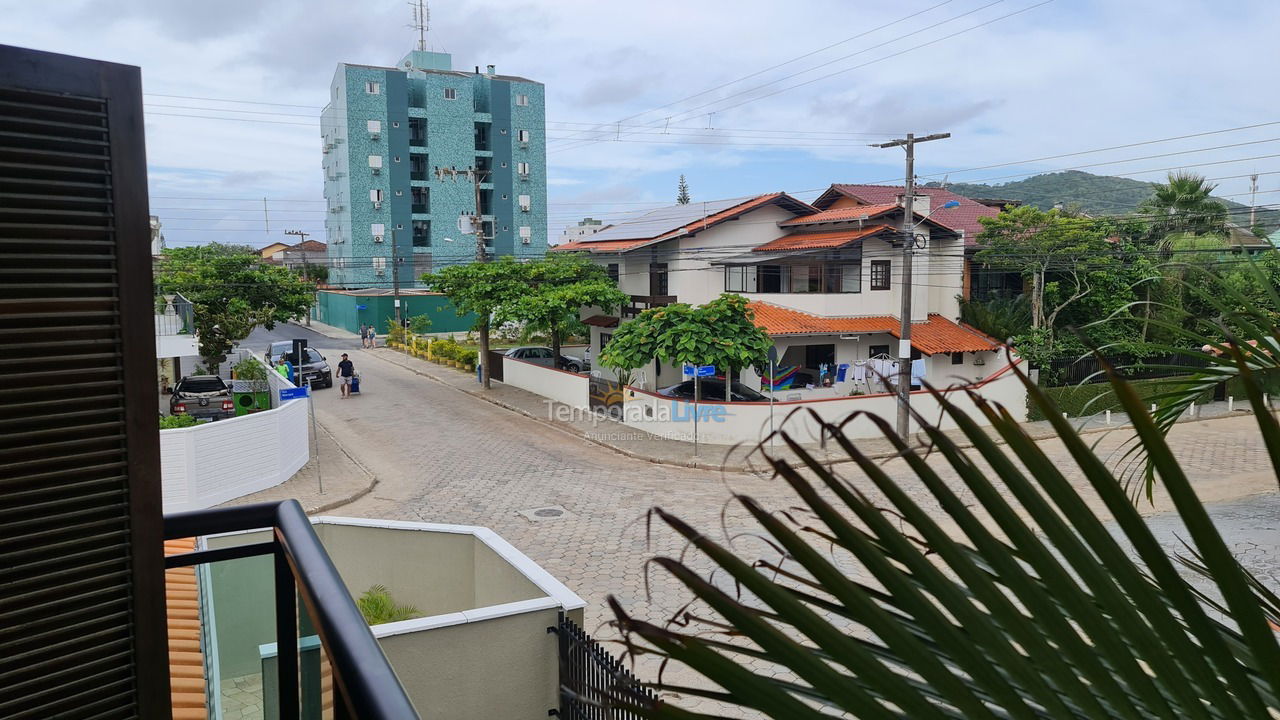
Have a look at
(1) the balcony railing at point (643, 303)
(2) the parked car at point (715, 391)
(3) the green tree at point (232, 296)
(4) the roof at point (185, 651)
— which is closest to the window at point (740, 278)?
(1) the balcony railing at point (643, 303)

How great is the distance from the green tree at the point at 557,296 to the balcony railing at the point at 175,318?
27.3ft

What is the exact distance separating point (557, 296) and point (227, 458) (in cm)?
1130

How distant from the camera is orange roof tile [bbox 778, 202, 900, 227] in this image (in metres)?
25.8

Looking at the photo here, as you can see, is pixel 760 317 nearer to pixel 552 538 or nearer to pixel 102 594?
pixel 552 538

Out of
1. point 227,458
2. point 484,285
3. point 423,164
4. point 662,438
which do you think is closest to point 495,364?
point 484,285

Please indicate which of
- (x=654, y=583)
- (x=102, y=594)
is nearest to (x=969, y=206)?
(x=654, y=583)

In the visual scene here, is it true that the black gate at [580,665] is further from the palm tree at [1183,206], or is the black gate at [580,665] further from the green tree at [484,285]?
the palm tree at [1183,206]

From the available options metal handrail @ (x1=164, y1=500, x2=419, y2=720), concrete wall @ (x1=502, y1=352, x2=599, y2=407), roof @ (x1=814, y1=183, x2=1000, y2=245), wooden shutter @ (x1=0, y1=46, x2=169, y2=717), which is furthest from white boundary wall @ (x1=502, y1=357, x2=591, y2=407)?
wooden shutter @ (x1=0, y1=46, x2=169, y2=717)

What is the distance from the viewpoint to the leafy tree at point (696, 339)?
19.8 meters

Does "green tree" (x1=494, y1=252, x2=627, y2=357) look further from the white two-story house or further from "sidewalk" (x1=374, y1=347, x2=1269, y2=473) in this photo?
"sidewalk" (x1=374, y1=347, x2=1269, y2=473)

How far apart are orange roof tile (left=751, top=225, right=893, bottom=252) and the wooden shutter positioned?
78.3 ft

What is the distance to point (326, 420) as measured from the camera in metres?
24.0

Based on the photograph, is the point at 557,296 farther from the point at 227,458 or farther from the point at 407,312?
the point at 407,312

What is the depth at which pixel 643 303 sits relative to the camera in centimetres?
2945
